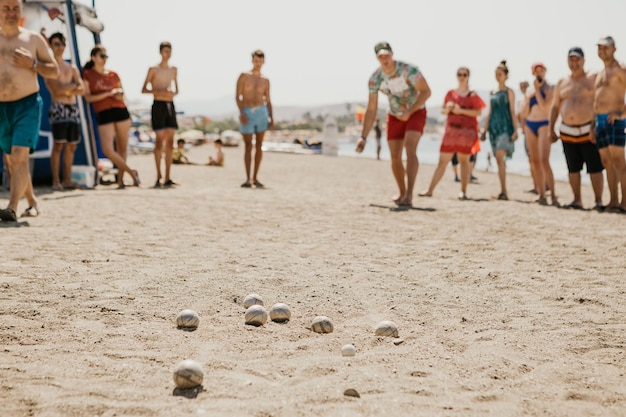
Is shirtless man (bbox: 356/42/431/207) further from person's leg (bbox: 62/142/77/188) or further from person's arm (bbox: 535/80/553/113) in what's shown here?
person's leg (bbox: 62/142/77/188)

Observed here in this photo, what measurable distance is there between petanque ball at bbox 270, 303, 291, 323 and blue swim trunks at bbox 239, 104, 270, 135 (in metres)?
7.31

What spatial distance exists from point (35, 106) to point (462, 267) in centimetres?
424

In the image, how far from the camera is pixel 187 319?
3.39 meters

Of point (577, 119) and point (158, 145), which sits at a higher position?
point (577, 119)

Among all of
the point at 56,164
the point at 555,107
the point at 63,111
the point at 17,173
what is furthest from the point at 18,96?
the point at 555,107

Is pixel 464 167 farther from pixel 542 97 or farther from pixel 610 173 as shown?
pixel 610 173

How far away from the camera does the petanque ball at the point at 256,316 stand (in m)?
3.50

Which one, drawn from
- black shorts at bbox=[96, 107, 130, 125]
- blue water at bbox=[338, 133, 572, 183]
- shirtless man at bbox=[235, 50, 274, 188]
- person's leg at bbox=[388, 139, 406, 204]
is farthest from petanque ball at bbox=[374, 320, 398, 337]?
blue water at bbox=[338, 133, 572, 183]

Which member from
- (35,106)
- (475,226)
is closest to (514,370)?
(475,226)

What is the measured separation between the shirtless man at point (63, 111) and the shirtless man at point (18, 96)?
2.87 metres

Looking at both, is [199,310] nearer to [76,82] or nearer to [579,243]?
[579,243]

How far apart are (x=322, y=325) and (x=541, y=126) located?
726 centimetres

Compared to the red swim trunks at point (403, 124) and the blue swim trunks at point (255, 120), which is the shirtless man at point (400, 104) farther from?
the blue swim trunks at point (255, 120)

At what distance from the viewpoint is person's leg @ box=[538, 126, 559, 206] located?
9383 millimetres
